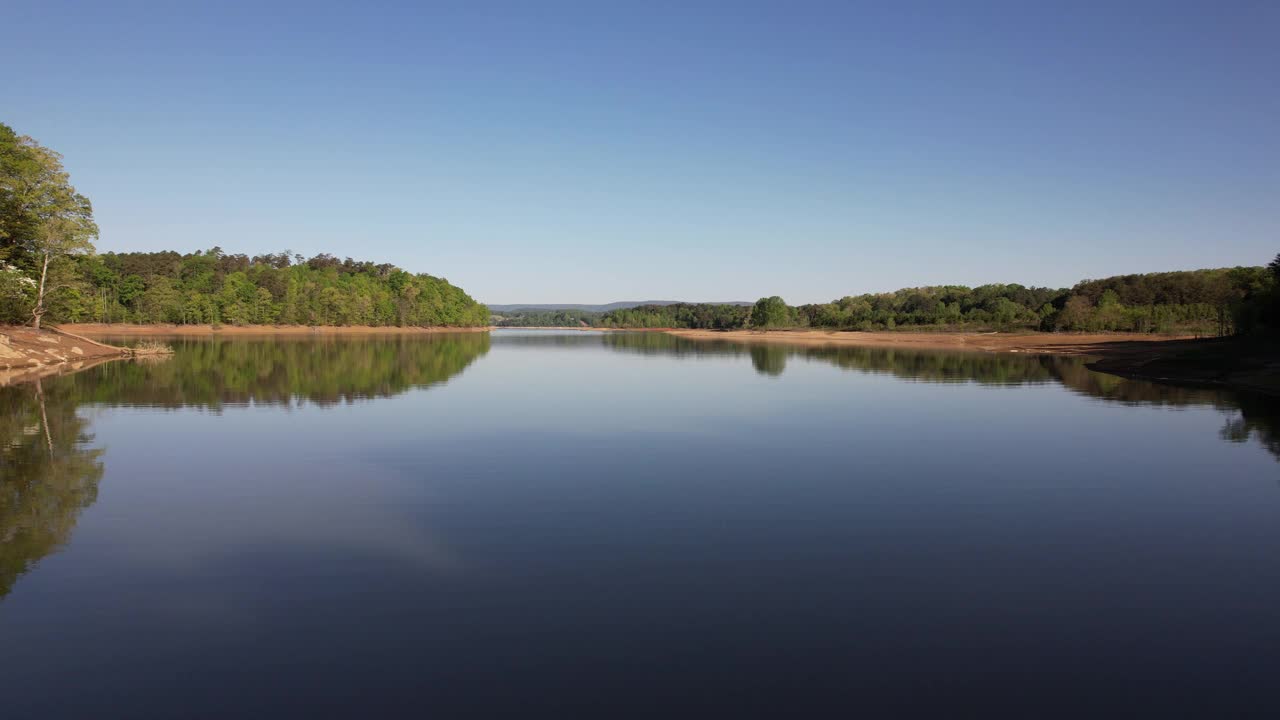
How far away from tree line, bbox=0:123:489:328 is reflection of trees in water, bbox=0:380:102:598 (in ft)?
122

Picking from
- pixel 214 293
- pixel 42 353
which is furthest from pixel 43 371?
pixel 214 293

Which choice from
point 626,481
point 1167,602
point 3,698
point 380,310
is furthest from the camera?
point 380,310

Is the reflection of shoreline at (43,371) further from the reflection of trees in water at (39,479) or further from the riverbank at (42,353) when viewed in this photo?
the reflection of trees in water at (39,479)

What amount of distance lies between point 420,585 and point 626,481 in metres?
7.81

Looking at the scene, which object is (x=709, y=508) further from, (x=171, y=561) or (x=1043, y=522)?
(x=171, y=561)

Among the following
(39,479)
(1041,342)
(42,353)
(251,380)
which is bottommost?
(39,479)

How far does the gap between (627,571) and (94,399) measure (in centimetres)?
3307

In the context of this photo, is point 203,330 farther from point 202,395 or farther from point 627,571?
point 627,571

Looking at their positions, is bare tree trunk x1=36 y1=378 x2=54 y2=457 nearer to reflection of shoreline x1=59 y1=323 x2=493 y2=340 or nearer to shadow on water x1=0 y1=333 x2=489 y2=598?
shadow on water x1=0 y1=333 x2=489 y2=598

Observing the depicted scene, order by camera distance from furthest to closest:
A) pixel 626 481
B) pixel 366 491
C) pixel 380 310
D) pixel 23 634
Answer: pixel 380 310, pixel 626 481, pixel 366 491, pixel 23 634

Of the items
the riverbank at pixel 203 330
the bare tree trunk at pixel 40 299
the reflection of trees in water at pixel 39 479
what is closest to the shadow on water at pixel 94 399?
the reflection of trees in water at pixel 39 479

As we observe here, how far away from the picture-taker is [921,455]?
21812 mm

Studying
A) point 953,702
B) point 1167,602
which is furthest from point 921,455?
point 953,702

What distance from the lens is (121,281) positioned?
146 metres
